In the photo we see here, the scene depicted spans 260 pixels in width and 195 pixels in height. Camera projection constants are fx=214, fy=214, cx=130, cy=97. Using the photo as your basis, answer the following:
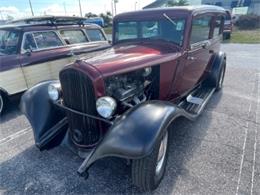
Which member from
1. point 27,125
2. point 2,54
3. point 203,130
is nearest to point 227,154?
point 203,130

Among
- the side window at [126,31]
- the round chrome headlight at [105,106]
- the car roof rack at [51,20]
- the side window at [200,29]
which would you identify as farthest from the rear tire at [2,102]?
the side window at [200,29]

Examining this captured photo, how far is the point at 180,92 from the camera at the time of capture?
3.85 meters

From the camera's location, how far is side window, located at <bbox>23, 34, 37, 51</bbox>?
476cm

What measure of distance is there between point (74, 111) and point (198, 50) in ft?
8.25

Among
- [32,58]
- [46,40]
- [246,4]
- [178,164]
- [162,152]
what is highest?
[46,40]

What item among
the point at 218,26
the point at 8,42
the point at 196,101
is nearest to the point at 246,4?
the point at 218,26

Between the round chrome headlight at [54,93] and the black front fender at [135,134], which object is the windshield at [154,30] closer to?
the black front fender at [135,134]

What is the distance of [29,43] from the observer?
15.9 feet

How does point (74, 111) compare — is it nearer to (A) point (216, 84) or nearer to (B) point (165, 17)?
(B) point (165, 17)

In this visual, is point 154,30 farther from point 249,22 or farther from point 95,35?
point 249,22

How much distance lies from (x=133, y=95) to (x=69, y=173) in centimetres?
129

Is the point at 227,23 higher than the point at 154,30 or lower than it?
lower

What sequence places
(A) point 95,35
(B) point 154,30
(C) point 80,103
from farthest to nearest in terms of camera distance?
1. (A) point 95,35
2. (B) point 154,30
3. (C) point 80,103

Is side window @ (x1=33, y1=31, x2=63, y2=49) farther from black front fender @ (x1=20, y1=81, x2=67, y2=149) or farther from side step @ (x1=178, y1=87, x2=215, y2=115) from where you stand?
side step @ (x1=178, y1=87, x2=215, y2=115)
